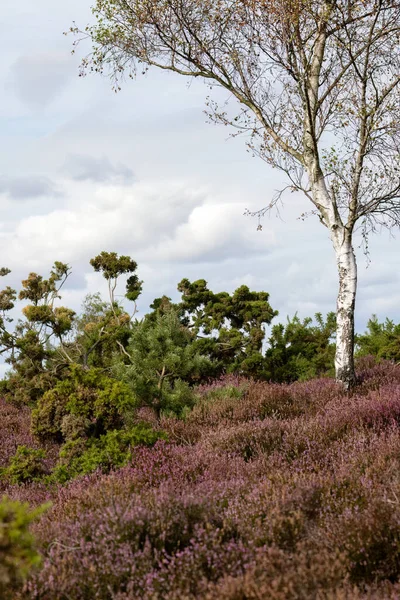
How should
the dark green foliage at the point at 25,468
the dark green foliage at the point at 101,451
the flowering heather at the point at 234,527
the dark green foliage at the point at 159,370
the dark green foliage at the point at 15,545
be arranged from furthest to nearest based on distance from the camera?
the dark green foliage at the point at 159,370 < the dark green foliage at the point at 25,468 < the dark green foliage at the point at 101,451 < the flowering heather at the point at 234,527 < the dark green foliage at the point at 15,545

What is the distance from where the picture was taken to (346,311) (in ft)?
36.2

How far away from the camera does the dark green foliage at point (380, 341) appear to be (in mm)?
13508

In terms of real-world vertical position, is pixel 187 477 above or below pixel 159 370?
below

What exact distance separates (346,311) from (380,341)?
4.08 meters

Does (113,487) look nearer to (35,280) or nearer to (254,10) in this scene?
(35,280)

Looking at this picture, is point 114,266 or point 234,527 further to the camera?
point 114,266

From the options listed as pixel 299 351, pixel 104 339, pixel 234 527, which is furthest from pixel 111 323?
pixel 234 527

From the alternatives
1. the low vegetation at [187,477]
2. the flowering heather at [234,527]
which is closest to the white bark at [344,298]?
the low vegetation at [187,477]

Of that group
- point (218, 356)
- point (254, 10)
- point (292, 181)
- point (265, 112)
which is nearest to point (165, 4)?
point (254, 10)

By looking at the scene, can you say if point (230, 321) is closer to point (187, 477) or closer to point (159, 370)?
point (159, 370)

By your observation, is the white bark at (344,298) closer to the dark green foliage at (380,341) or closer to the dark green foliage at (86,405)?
the dark green foliage at (380,341)

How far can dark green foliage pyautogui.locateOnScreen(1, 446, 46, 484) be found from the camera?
7.23 metres

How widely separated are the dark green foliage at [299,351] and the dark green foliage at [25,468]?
6.79 meters

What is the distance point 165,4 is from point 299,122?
3.42 meters
